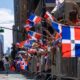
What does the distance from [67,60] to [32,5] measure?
61.6 meters

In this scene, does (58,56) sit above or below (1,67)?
above

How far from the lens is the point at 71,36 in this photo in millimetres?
16297

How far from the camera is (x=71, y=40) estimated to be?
16344 millimetres

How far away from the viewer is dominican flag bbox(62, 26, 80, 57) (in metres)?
16.3

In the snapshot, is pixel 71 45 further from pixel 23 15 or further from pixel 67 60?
pixel 23 15

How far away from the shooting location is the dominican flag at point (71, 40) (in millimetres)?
16297

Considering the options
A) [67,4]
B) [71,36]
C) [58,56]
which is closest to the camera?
[71,36]

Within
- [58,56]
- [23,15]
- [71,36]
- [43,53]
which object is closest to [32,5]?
[23,15]

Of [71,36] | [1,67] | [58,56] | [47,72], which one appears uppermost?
[71,36]

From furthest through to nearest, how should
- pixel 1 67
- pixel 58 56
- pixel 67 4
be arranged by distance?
pixel 1 67
pixel 67 4
pixel 58 56

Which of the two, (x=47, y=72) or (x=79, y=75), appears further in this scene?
(x=47, y=72)

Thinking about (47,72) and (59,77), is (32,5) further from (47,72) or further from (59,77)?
(59,77)

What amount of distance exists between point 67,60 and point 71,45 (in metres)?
3.49

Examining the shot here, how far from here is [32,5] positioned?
8106 centimetres
